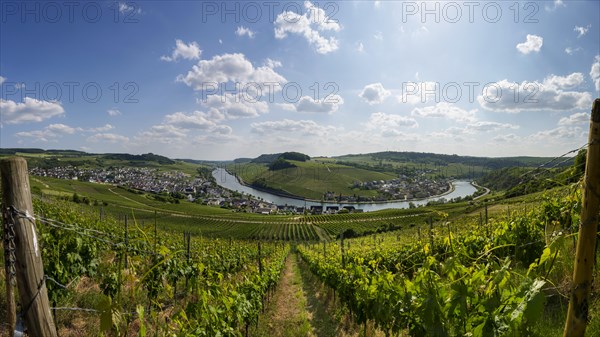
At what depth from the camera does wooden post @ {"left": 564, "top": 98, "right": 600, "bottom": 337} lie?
1826 millimetres

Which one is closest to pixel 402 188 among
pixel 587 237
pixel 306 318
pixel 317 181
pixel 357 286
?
pixel 317 181

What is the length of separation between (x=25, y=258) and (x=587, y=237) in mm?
3860

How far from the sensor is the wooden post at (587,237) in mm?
1826

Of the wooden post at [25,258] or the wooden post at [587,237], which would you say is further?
the wooden post at [25,258]

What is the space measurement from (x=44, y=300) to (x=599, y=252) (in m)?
6.50

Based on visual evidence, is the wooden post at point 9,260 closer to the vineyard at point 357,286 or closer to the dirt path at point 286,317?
the vineyard at point 357,286

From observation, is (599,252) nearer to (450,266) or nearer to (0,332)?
(450,266)

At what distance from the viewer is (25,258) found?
7.52ft

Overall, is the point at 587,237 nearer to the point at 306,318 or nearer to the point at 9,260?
the point at 9,260

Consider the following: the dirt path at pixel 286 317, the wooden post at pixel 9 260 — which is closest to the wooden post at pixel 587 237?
the wooden post at pixel 9 260

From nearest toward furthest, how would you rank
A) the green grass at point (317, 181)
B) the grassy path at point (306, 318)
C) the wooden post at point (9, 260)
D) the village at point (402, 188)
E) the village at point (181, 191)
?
the wooden post at point (9, 260), the grassy path at point (306, 318), the village at point (181, 191), the village at point (402, 188), the green grass at point (317, 181)

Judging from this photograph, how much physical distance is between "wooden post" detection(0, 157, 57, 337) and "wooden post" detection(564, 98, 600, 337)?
11.9ft

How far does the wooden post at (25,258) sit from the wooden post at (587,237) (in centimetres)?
364

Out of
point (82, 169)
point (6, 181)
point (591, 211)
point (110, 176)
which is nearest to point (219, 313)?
point (6, 181)
